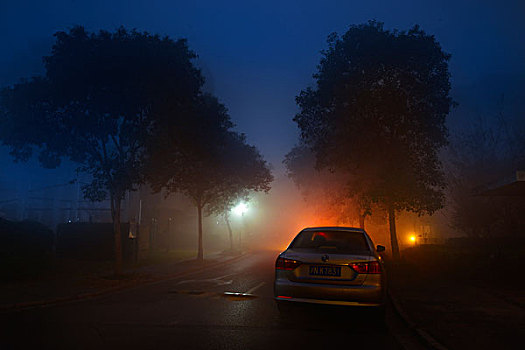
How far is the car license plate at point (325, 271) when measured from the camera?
6.67 metres

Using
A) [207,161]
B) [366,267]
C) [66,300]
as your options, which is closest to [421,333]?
[366,267]

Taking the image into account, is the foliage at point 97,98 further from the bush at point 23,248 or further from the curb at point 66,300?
the bush at point 23,248

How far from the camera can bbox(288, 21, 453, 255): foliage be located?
19.3 m

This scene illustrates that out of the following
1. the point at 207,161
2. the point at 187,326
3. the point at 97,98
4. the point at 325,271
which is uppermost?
the point at 97,98

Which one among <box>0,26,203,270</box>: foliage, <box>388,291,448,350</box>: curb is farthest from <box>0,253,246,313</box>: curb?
<box>388,291,448,350</box>: curb

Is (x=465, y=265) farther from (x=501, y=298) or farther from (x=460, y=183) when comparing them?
(x=460, y=183)

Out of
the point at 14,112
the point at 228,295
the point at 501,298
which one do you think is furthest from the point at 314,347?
the point at 14,112

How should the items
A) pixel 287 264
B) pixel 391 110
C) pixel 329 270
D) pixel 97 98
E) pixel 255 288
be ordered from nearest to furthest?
pixel 329 270 → pixel 287 264 → pixel 255 288 → pixel 97 98 → pixel 391 110

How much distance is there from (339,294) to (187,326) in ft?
8.66

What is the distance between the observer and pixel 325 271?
6723 millimetres

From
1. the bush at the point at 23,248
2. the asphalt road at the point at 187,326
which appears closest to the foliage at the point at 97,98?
the bush at the point at 23,248

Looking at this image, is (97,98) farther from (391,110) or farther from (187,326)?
(391,110)

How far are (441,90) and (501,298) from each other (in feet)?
42.1

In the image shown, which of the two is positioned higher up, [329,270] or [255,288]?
[329,270]
